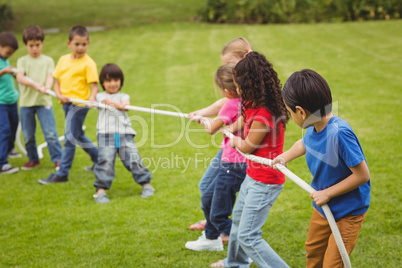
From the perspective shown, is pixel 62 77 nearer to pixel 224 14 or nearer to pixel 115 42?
pixel 115 42

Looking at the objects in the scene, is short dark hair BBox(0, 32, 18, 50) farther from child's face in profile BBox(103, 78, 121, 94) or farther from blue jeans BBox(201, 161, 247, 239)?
blue jeans BBox(201, 161, 247, 239)

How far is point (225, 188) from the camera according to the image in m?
3.83

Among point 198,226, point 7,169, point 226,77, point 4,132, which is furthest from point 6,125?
point 226,77

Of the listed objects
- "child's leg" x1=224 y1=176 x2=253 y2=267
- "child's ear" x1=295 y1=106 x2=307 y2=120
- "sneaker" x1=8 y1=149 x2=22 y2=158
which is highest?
"child's ear" x1=295 y1=106 x2=307 y2=120

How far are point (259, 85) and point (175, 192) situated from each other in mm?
2769

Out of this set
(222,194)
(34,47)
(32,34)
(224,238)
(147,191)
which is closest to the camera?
(222,194)

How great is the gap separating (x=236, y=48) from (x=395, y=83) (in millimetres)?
7114

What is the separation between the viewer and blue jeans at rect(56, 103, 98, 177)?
19.3 ft

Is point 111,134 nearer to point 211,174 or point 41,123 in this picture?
point 41,123

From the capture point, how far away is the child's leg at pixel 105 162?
542cm

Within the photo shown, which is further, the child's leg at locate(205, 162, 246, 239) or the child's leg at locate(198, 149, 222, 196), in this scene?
the child's leg at locate(198, 149, 222, 196)

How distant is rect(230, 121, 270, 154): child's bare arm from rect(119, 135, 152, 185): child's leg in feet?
7.77

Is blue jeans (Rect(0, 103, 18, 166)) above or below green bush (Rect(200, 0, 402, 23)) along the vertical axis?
below

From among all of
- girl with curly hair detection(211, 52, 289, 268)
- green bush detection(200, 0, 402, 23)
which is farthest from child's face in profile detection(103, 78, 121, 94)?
green bush detection(200, 0, 402, 23)
